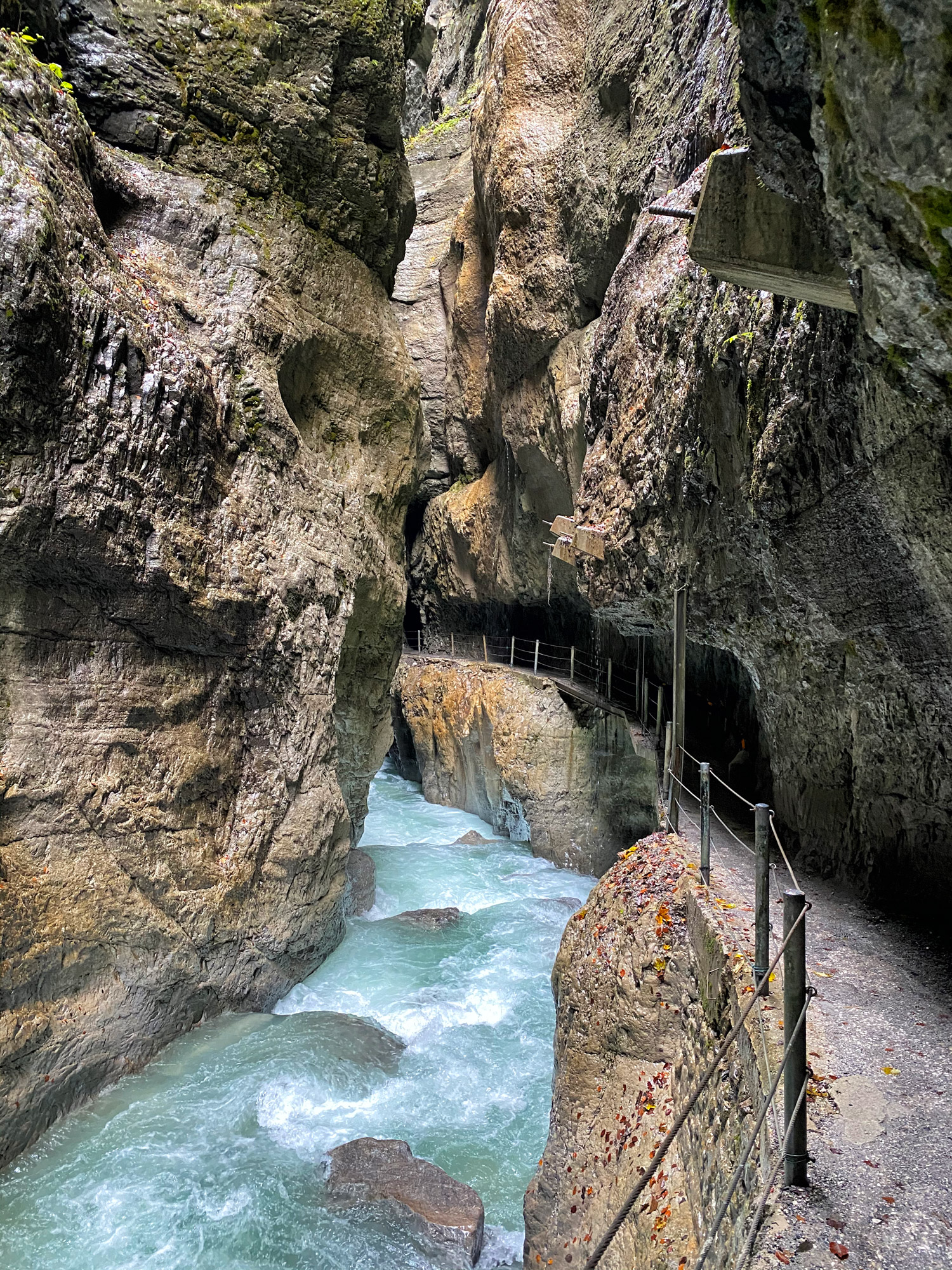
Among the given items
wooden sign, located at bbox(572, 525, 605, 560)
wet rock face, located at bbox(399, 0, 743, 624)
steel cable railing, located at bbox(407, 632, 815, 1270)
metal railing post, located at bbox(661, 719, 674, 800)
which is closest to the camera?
steel cable railing, located at bbox(407, 632, 815, 1270)

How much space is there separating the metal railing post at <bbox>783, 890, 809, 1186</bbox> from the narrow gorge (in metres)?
0.08

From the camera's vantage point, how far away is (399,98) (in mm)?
12375

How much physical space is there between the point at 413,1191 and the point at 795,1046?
528 centimetres

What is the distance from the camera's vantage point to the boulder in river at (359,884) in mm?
13258

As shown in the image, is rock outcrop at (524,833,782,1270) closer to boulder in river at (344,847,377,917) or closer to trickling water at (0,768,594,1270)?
trickling water at (0,768,594,1270)

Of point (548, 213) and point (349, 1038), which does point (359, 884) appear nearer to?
point (349, 1038)

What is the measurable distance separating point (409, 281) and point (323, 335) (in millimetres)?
17498

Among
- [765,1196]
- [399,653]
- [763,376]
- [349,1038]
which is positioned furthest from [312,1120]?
[763,376]

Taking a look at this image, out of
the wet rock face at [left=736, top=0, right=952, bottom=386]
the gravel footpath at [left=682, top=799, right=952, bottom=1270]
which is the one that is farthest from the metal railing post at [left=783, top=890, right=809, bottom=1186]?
the wet rock face at [left=736, top=0, right=952, bottom=386]

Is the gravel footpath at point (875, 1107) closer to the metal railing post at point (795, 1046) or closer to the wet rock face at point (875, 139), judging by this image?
the metal railing post at point (795, 1046)

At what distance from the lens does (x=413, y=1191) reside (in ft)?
22.2

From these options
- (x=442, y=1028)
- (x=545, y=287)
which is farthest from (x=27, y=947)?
(x=545, y=287)

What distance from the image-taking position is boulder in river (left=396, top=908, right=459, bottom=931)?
12734mm

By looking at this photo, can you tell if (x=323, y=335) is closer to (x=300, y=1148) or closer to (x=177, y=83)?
(x=177, y=83)
